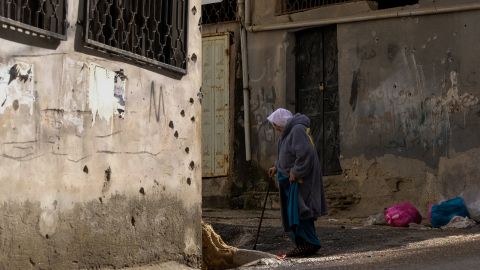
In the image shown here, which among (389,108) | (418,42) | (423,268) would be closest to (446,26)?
(418,42)

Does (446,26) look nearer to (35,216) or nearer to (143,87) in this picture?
(143,87)

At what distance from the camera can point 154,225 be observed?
6340 millimetres

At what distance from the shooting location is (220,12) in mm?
13867

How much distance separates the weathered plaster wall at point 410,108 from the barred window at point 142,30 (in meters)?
5.22

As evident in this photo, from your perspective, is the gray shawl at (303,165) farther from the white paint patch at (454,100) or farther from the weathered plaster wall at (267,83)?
the weathered plaster wall at (267,83)

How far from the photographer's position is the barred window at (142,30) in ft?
19.4

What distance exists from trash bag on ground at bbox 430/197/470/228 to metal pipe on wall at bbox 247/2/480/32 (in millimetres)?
2626

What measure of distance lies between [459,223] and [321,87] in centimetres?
358

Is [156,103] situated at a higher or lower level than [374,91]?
lower

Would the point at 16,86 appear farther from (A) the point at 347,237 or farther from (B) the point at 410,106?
(B) the point at 410,106

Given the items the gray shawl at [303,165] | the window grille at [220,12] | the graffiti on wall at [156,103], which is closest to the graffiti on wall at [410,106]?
the window grille at [220,12]

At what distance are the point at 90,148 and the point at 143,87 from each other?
791mm

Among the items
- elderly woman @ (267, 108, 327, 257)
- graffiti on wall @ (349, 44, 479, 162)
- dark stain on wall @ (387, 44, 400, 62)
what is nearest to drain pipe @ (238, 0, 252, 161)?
graffiti on wall @ (349, 44, 479, 162)

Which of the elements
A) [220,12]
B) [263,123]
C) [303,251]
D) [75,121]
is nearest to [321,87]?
[263,123]
